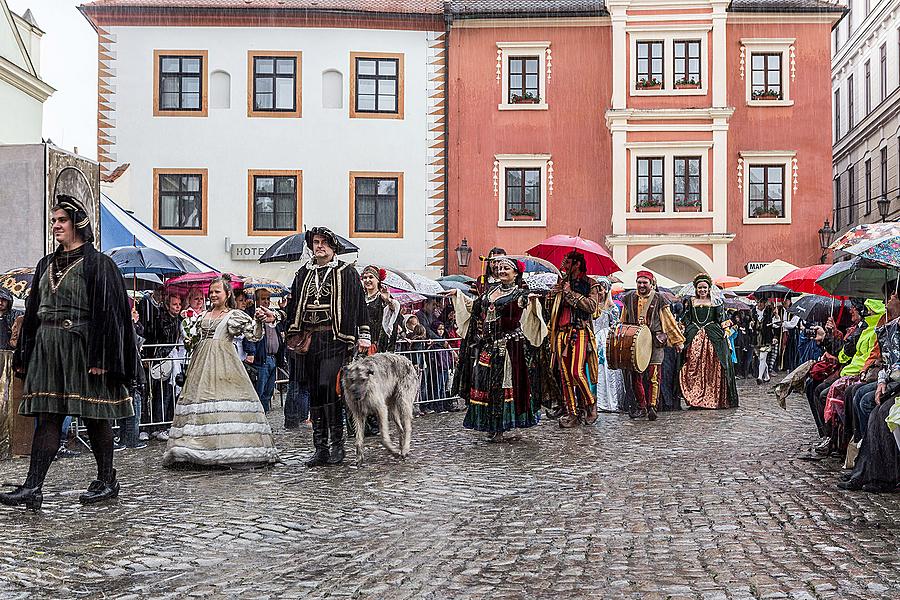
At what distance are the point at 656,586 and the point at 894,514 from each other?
2.61 meters

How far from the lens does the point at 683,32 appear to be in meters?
32.6

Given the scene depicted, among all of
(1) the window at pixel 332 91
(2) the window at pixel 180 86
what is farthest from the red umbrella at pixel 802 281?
(2) the window at pixel 180 86

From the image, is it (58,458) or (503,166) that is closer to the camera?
(58,458)

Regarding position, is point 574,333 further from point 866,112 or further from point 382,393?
point 866,112

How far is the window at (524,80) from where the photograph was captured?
33406 mm

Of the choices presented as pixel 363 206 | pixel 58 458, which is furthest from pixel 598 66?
pixel 58 458

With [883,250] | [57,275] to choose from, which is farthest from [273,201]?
[883,250]

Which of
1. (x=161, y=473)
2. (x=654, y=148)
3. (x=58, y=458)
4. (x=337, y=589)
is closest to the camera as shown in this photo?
(x=337, y=589)

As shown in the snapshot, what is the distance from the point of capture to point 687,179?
32.7 metres

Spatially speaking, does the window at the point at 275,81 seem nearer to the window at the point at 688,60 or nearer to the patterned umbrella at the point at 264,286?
the window at the point at 688,60

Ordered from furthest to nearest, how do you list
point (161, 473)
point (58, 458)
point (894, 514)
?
point (58, 458)
point (161, 473)
point (894, 514)

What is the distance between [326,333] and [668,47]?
991 inches

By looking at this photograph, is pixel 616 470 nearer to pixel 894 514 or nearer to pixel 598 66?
pixel 894 514

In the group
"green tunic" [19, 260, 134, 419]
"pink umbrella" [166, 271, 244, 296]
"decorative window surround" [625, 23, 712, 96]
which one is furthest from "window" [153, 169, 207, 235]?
"green tunic" [19, 260, 134, 419]
